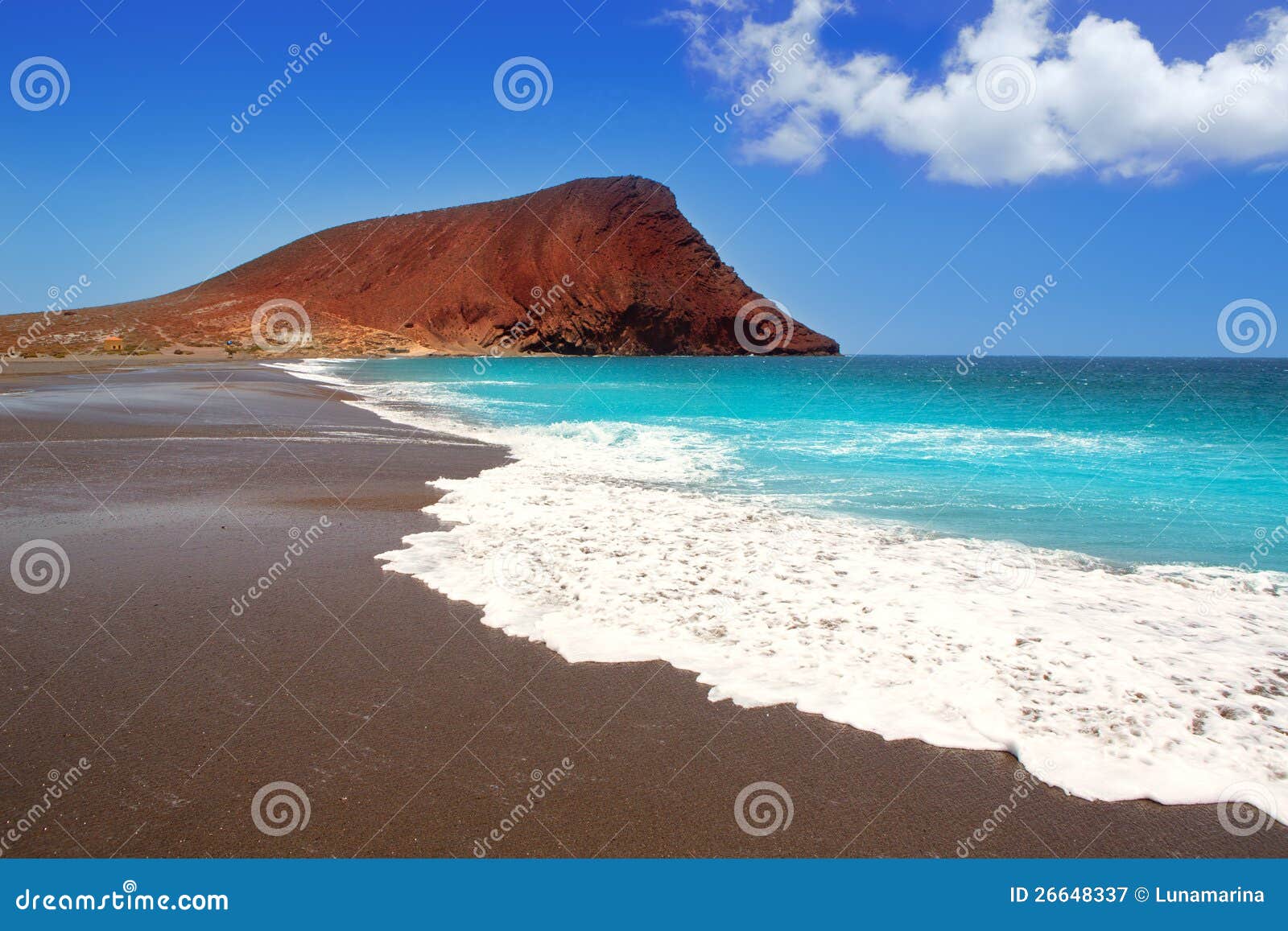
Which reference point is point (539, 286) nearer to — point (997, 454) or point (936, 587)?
point (997, 454)

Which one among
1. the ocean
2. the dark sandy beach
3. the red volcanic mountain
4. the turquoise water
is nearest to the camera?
the dark sandy beach

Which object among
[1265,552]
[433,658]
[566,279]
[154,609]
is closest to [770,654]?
[433,658]

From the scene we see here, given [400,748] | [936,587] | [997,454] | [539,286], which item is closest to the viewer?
[400,748]

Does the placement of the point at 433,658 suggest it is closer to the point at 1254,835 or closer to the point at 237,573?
the point at 237,573

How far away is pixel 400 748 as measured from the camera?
367 centimetres

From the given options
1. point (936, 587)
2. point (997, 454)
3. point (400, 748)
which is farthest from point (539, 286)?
point (400, 748)

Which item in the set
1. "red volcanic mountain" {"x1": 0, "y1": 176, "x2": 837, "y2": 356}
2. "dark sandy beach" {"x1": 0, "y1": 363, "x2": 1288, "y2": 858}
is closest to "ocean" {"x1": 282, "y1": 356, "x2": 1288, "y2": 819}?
"dark sandy beach" {"x1": 0, "y1": 363, "x2": 1288, "y2": 858}

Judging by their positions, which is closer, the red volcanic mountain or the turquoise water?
the turquoise water

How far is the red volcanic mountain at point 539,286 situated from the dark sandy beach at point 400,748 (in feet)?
299

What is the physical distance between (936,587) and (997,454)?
1303 centimetres

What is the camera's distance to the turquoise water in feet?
31.6

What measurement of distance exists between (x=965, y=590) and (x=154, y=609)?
251 inches

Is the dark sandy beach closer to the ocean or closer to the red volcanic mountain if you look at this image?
the ocean

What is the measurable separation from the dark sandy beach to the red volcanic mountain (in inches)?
3587
